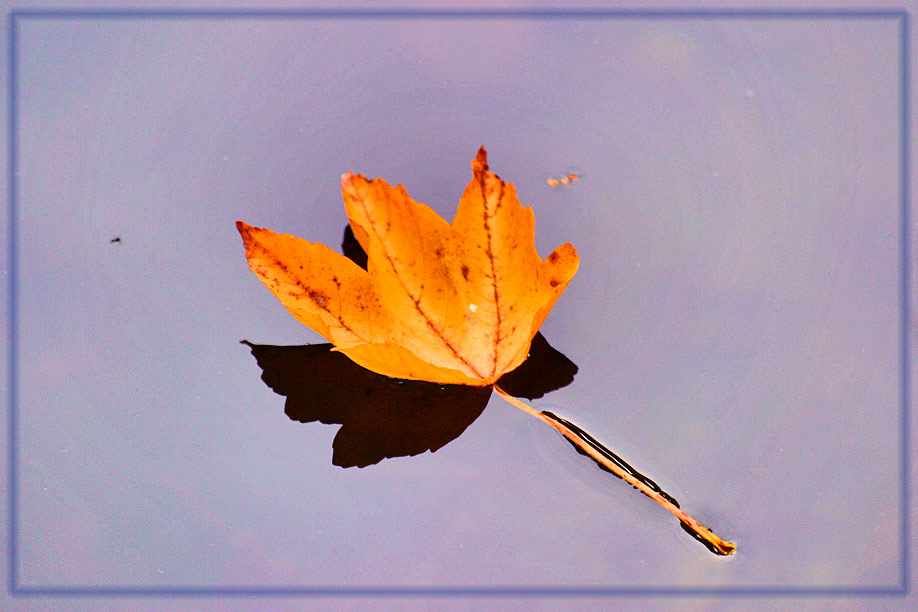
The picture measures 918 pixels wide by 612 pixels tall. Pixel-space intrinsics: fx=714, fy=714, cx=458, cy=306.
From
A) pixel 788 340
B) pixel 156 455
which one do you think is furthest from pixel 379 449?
pixel 788 340

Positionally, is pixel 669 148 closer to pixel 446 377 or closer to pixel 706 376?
pixel 706 376

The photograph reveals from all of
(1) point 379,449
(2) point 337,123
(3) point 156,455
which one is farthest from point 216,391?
(2) point 337,123

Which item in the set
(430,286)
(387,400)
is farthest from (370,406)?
(430,286)

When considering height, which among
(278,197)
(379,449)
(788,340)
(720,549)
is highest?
(278,197)

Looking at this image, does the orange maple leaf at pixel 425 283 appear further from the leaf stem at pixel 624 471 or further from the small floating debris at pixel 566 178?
the small floating debris at pixel 566 178

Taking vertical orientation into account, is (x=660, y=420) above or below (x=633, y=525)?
above

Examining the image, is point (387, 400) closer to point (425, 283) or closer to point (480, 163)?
point (425, 283)

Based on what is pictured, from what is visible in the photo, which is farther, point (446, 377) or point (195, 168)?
point (195, 168)
